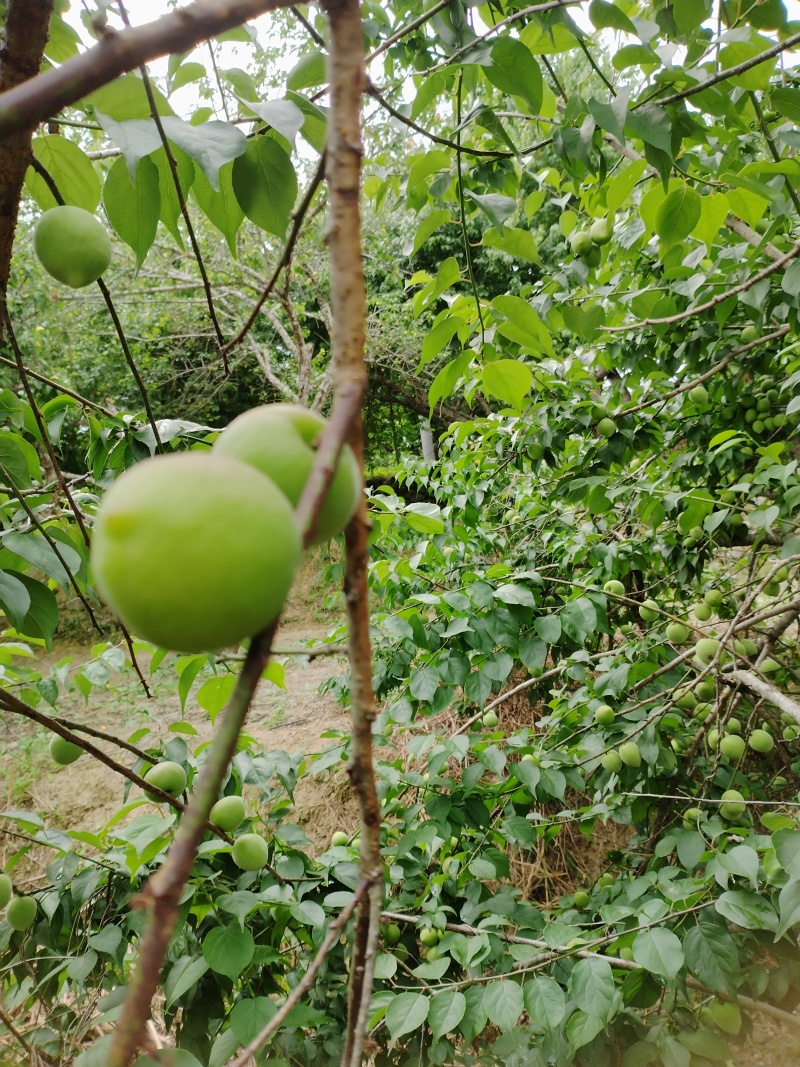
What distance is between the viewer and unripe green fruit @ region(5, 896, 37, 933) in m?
1.35

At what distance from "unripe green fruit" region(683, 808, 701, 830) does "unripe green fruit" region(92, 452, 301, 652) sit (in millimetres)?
1672

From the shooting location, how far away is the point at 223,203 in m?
0.88

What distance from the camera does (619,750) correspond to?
6.07ft

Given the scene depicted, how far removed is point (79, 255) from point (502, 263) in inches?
372

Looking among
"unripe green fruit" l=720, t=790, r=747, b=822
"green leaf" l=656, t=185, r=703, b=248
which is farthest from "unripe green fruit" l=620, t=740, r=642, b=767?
"green leaf" l=656, t=185, r=703, b=248

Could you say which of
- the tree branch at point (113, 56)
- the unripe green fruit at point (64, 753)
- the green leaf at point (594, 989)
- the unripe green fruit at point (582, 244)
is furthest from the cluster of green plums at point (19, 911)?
the unripe green fruit at point (582, 244)

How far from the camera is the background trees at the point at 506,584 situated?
0.99 meters

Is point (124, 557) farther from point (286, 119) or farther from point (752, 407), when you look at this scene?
point (752, 407)

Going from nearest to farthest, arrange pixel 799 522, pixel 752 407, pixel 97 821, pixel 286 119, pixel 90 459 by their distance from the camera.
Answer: pixel 286 119, pixel 90 459, pixel 799 522, pixel 752 407, pixel 97 821

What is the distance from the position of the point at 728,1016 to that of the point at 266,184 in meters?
1.99

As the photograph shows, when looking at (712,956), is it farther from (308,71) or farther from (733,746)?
(308,71)

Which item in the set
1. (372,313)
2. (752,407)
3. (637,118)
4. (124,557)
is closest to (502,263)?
(372,313)

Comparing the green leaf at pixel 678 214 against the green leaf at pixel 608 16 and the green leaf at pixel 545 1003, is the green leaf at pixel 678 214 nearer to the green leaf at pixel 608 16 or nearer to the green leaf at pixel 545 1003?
the green leaf at pixel 608 16

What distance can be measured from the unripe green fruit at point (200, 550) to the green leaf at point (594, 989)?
1.30 m
